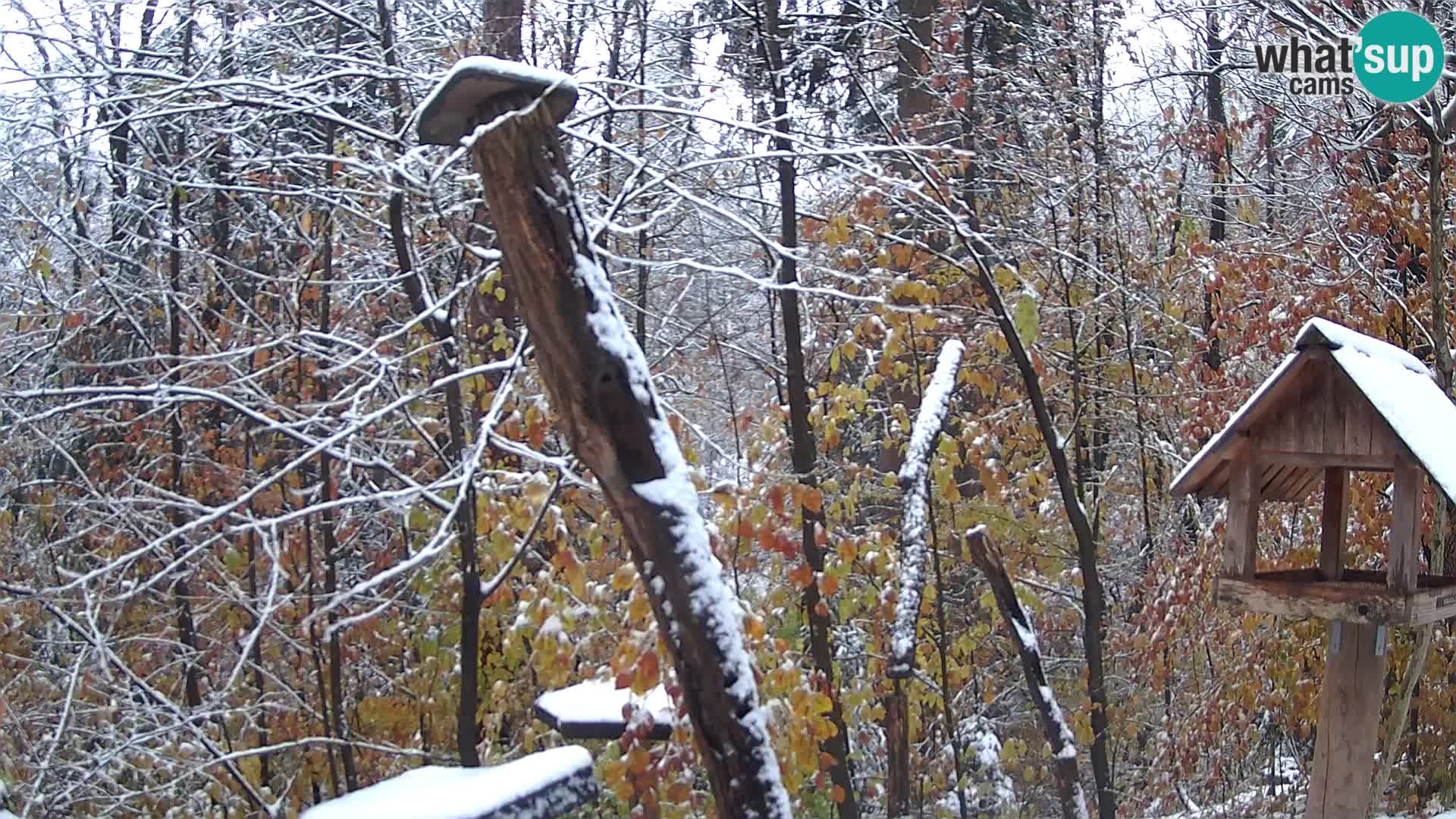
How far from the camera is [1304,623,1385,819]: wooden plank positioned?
158 inches

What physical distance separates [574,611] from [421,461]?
2.57 metres

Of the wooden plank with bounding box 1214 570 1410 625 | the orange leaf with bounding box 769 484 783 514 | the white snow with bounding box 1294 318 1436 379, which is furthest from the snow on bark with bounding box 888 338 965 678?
the white snow with bounding box 1294 318 1436 379

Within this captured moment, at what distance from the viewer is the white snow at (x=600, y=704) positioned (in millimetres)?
3934

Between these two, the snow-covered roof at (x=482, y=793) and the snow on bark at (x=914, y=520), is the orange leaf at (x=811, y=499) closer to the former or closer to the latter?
the snow on bark at (x=914, y=520)

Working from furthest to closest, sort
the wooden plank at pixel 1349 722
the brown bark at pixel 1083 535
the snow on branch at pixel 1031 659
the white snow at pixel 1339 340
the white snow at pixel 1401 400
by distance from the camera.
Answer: the brown bark at pixel 1083 535 → the snow on branch at pixel 1031 659 → the wooden plank at pixel 1349 722 → the white snow at pixel 1339 340 → the white snow at pixel 1401 400

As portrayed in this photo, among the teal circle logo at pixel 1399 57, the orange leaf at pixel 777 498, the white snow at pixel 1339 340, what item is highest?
the teal circle logo at pixel 1399 57

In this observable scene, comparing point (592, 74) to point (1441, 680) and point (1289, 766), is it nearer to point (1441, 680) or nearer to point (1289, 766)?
point (1441, 680)

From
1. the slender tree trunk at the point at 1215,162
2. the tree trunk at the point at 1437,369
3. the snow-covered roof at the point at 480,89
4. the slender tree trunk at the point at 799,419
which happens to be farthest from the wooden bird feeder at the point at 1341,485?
the slender tree trunk at the point at 1215,162

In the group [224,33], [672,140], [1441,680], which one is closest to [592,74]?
[672,140]

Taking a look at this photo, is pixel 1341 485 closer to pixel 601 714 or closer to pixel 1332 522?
pixel 1332 522

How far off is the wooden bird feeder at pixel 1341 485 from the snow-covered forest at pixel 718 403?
0.90 m

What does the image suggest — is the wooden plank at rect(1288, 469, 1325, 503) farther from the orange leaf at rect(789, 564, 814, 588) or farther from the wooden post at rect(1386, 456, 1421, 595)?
the orange leaf at rect(789, 564, 814, 588)

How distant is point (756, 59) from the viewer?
5.35 metres

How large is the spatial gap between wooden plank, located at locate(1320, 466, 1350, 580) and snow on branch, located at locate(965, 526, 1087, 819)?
1.12m
